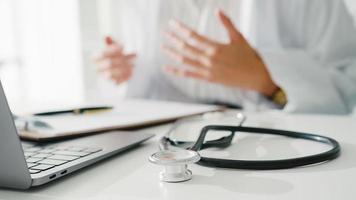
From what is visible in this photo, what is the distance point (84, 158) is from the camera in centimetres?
37

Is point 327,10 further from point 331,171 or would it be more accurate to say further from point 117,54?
point 331,171

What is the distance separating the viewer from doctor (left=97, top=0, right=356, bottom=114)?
32.0 inches

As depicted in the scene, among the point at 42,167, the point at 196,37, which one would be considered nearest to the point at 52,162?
the point at 42,167

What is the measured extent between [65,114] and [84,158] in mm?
303

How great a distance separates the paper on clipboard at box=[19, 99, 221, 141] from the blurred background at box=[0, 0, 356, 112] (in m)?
0.87

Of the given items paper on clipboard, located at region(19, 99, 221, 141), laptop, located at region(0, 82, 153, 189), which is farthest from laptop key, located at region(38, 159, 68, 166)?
paper on clipboard, located at region(19, 99, 221, 141)

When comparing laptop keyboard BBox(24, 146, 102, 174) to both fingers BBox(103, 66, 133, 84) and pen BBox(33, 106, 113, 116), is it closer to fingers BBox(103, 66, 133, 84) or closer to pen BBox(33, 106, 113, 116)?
pen BBox(33, 106, 113, 116)

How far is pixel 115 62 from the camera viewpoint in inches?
39.6

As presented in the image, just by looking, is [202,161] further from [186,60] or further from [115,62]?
[115,62]

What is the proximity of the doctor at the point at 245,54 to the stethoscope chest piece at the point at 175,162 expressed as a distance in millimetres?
462

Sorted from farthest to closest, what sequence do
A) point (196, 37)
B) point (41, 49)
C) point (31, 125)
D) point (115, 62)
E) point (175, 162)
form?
point (41, 49)
point (115, 62)
point (196, 37)
point (31, 125)
point (175, 162)

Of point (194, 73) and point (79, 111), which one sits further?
point (194, 73)

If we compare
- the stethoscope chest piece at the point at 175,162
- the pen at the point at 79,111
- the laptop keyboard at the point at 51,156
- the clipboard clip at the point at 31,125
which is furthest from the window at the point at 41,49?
the stethoscope chest piece at the point at 175,162

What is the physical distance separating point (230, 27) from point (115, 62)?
306 mm
